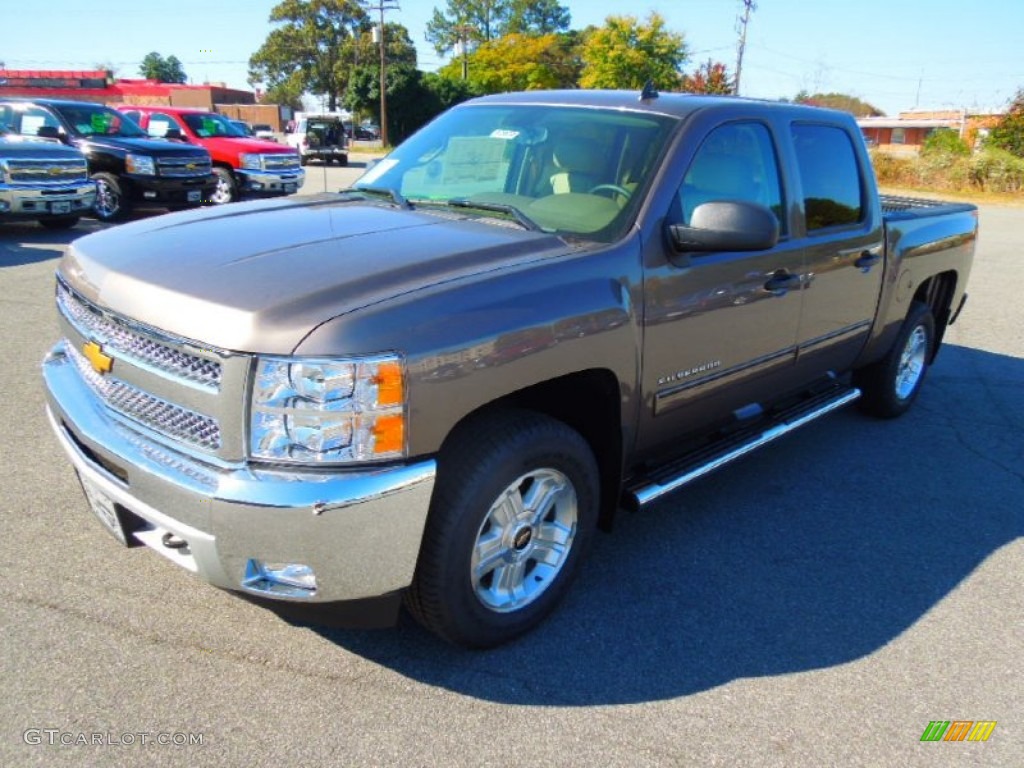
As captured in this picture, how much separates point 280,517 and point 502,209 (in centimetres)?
165

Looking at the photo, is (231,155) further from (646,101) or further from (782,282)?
(782,282)

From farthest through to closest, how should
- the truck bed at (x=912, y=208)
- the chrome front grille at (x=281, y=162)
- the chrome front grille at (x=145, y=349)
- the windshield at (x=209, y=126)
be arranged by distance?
the windshield at (x=209, y=126)
the chrome front grille at (x=281, y=162)
the truck bed at (x=912, y=208)
the chrome front grille at (x=145, y=349)

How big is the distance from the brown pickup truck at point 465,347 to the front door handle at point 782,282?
1 cm

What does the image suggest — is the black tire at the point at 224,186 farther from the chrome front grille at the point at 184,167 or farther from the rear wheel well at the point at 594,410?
the rear wheel well at the point at 594,410

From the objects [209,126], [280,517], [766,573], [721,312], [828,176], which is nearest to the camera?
[280,517]

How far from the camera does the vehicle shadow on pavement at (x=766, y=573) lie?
281cm

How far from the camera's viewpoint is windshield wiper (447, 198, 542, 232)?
312 centimetres

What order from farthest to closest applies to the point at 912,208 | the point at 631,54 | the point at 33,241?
the point at 631,54 < the point at 33,241 < the point at 912,208

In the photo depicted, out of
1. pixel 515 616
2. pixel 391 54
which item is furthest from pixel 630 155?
pixel 391 54

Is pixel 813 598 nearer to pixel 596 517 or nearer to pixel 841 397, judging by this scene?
pixel 596 517

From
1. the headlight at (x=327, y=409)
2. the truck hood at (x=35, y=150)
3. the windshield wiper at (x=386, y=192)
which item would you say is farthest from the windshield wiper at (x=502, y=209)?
the truck hood at (x=35, y=150)

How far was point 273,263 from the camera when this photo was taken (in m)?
2.58

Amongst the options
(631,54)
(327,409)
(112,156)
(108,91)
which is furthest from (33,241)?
(631,54)

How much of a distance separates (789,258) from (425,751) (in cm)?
264
